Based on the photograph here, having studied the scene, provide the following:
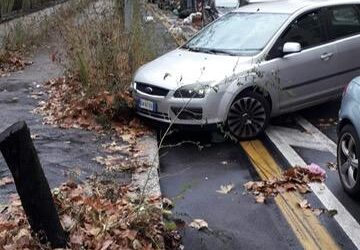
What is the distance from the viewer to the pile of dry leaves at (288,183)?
550 centimetres

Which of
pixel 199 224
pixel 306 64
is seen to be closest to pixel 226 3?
pixel 306 64

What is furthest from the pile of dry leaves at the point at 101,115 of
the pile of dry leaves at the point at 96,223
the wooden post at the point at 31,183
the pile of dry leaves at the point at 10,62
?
the pile of dry leaves at the point at 10,62

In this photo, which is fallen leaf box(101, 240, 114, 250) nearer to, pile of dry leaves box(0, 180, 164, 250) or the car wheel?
pile of dry leaves box(0, 180, 164, 250)

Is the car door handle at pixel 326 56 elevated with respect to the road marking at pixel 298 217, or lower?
elevated

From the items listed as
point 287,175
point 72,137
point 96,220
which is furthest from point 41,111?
point 96,220

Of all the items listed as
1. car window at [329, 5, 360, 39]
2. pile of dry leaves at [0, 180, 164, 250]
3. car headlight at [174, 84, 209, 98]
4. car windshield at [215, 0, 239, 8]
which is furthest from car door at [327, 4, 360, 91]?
car windshield at [215, 0, 239, 8]

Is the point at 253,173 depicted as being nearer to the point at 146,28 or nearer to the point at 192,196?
the point at 192,196

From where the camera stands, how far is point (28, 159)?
10.4ft

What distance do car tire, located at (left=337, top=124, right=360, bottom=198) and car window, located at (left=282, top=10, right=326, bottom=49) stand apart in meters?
2.50

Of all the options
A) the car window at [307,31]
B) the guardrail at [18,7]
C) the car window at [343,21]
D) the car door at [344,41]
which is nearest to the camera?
the car window at [307,31]

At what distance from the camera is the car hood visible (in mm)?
6984

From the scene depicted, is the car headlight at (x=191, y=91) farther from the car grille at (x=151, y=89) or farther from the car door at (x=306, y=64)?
the car door at (x=306, y=64)

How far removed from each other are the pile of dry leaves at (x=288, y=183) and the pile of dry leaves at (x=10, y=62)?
8310 millimetres

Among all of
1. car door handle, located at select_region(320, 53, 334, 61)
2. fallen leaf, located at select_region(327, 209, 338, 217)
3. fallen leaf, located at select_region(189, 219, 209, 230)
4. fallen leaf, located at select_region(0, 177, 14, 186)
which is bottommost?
fallen leaf, located at select_region(327, 209, 338, 217)
